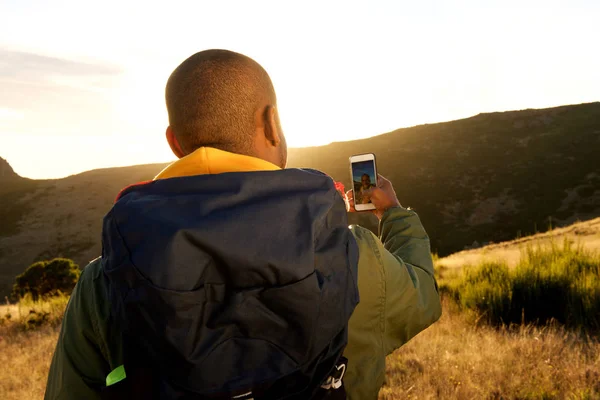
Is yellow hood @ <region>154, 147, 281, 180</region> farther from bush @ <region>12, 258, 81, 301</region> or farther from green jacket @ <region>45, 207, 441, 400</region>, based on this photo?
bush @ <region>12, 258, 81, 301</region>

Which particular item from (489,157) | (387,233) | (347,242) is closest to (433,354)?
(387,233)

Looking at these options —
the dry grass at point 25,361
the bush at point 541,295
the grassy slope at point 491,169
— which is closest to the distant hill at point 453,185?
the grassy slope at point 491,169

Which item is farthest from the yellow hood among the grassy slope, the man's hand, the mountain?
the mountain

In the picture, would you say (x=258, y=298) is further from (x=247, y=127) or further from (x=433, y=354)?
(x=433, y=354)

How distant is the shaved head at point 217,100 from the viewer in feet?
4.96

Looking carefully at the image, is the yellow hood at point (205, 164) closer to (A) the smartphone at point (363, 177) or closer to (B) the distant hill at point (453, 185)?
(A) the smartphone at point (363, 177)

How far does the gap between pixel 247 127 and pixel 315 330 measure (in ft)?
2.26

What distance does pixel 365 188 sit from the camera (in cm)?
219

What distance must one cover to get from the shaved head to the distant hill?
3508cm

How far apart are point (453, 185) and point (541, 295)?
46.5 metres

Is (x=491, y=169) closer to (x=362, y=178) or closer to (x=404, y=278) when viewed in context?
(x=362, y=178)

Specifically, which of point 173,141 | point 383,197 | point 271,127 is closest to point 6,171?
point 173,141

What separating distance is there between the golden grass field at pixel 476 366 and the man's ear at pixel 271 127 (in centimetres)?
326

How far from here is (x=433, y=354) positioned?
4891mm
